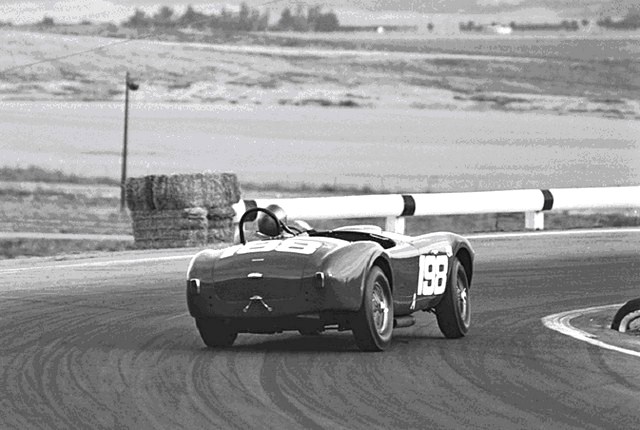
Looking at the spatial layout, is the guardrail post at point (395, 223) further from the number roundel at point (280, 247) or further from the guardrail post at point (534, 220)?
the number roundel at point (280, 247)

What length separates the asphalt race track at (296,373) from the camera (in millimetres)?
8773

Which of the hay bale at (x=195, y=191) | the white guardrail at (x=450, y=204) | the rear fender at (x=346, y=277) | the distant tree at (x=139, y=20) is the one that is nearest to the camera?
the rear fender at (x=346, y=277)

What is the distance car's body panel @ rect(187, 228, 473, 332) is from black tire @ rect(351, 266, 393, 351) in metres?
0.07

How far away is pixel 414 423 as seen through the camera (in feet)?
28.2

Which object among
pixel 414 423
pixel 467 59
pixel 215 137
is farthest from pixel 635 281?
pixel 467 59

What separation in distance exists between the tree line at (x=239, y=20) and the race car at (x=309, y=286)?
257 ft

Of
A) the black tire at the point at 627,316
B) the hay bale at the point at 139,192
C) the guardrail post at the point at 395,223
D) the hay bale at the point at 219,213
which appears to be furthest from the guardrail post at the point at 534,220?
the black tire at the point at 627,316

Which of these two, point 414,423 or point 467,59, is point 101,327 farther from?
point 467,59

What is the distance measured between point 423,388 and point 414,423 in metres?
1.18

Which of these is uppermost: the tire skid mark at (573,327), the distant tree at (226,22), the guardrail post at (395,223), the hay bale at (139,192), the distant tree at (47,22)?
the tire skid mark at (573,327)

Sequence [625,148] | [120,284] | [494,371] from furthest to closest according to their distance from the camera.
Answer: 1. [625,148]
2. [120,284]
3. [494,371]

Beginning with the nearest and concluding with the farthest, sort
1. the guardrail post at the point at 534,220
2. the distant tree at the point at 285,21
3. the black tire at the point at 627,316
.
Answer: the black tire at the point at 627,316
the guardrail post at the point at 534,220
the distant tree at the point at 285,21

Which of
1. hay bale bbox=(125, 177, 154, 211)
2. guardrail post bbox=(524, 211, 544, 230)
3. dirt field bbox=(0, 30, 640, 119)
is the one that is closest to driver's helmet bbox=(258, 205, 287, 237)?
hay bale bbox=(125, 177, 154, 211)

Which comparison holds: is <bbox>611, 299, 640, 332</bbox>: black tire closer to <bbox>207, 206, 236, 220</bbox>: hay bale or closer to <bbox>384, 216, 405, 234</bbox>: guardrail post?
<bbox>207, 206, 236, 220</bbox>: hay bale
